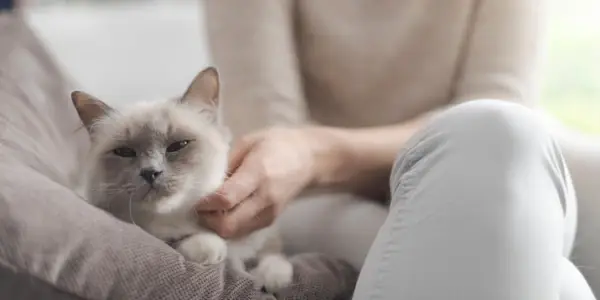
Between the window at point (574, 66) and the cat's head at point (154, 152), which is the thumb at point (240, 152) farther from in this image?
the window at point (574, 66)

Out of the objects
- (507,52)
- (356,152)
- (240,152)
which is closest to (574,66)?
(507,52)

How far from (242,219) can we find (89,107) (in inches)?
A: 8.3

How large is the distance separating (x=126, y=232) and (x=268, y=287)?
0.16 metres

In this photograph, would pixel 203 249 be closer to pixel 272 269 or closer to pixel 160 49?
pixel 272 269

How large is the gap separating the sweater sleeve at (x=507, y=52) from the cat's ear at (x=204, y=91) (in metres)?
0.39

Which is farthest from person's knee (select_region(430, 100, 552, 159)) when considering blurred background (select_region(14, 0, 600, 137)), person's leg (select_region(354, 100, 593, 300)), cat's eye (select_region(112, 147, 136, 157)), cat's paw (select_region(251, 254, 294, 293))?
blurred background (select_region(14, 0, 600, 137))

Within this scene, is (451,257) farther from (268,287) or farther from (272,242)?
(272,242)

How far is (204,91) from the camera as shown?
862mm

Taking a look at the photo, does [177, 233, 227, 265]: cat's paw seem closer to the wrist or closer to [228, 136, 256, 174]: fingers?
[228, 136, 256, 174]: fingers

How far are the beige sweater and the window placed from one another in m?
0.54

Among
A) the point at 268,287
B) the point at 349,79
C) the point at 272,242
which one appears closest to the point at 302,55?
the point at 349,79

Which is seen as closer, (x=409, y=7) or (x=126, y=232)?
(x=126, y=232)

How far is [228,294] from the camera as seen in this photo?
0.70m

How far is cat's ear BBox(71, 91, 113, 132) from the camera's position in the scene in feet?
2.68
